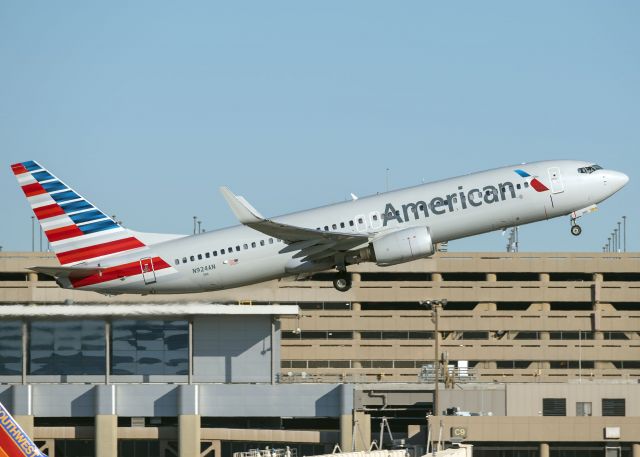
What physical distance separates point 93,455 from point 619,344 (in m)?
93.2

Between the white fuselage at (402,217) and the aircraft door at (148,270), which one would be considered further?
the aircraft door at (148,270)

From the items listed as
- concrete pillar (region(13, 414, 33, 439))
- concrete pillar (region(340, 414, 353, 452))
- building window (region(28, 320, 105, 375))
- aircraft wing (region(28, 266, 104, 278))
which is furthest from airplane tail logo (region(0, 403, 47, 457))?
building window (region(28, 320, 105, 375))

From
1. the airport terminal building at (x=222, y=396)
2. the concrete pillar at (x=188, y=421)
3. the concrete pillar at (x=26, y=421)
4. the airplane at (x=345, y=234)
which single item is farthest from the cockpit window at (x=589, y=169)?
the concrete pillar at (x=26, y=421)

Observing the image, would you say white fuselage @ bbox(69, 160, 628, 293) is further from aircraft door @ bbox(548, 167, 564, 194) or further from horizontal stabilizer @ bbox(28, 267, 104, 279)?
horizontal stabilizer @ bbox(28, 267, 104, 279)

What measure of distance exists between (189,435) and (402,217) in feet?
84.6

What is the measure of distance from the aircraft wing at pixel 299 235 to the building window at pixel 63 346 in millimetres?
25514

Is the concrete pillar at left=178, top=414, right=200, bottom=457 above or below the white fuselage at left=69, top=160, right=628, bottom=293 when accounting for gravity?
below

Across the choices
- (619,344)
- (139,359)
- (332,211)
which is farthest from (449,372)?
(619,344)

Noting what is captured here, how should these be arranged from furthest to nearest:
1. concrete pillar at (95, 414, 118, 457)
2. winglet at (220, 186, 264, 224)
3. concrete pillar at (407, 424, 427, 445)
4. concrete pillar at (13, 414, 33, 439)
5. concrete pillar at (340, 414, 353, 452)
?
concrete pillar at (13, 414, 33, 439), concrete pillar at (95, 414, 118, 457), concrete pillar at (407, 424, 427, 445), concrete pillar at (340, 414, 353, 452), winglet at (220, 186, 264, 224)

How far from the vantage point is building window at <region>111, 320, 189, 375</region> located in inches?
3824

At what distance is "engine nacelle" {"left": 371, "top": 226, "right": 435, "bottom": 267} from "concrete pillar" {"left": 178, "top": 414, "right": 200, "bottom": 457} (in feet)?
78.7

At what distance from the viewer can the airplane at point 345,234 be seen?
241 feet

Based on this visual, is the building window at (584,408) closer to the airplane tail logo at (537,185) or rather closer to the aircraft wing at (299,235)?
the airplane tail logo at (537,185)

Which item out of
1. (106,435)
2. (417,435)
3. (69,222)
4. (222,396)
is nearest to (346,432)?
(417,435)
